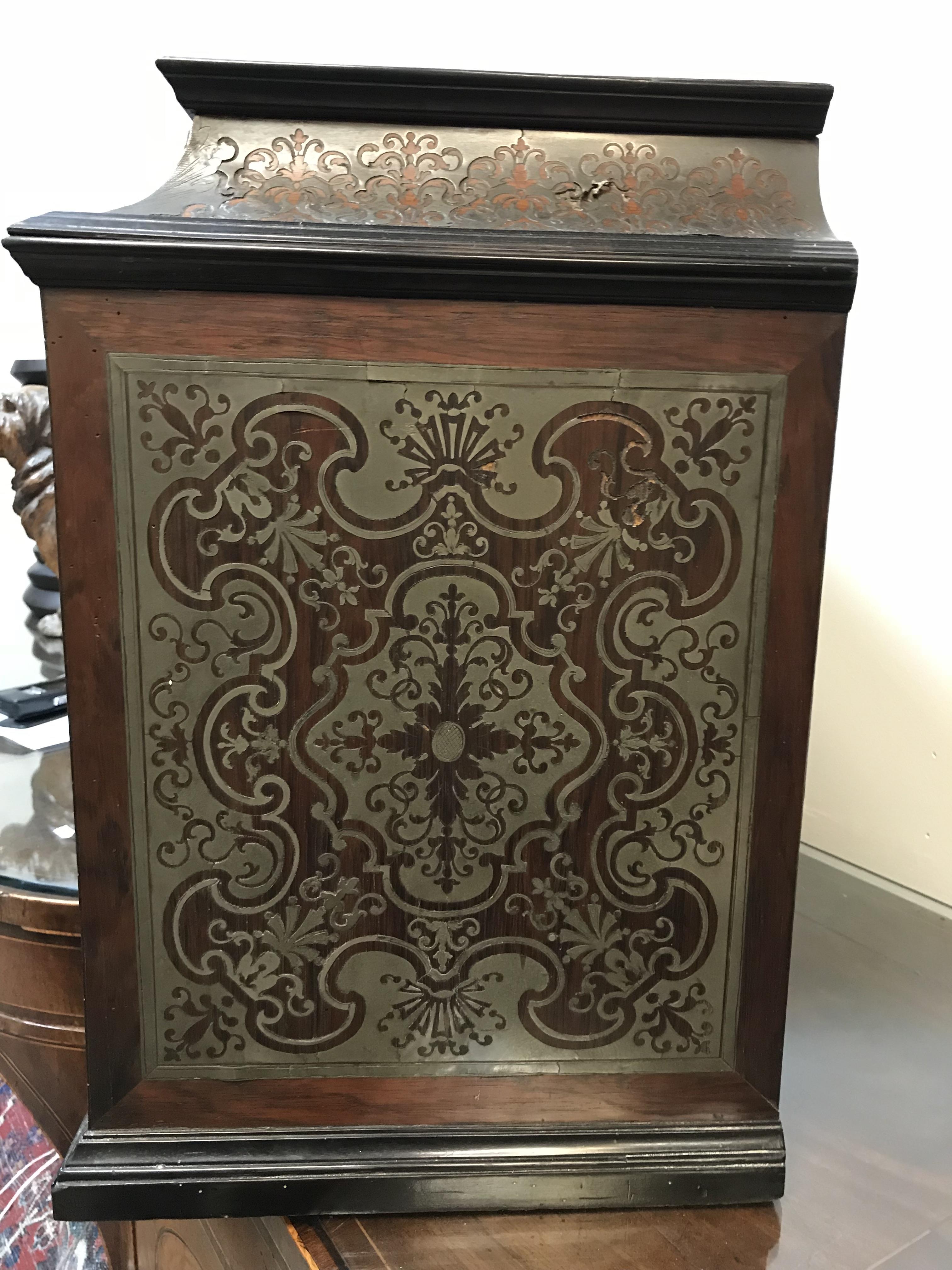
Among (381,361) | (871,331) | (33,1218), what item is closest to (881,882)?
(871,331)

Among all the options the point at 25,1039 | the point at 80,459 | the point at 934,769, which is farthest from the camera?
the point at 934,769

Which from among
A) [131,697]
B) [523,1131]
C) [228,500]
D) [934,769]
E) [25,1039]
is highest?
[228,500]

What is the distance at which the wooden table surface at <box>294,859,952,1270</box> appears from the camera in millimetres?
705

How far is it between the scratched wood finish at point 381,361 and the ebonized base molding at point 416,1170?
0.05ft

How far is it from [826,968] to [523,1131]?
478 mm

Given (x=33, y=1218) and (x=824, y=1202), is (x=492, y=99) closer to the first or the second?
(x=824, y=1202)

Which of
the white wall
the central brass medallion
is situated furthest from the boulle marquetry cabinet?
the white wall

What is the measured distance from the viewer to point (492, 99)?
666mm

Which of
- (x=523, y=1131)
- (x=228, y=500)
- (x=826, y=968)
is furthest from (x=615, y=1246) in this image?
(x=228, y=500)

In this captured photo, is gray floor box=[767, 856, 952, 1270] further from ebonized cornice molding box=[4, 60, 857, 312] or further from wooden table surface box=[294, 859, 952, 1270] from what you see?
ebonized cornice molding box=[4, 60, 857, 312]

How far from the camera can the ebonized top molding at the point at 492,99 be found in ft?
2.14

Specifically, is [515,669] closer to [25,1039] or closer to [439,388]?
[439,388]

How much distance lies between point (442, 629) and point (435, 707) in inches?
2.3

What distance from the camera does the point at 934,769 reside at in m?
1.20
